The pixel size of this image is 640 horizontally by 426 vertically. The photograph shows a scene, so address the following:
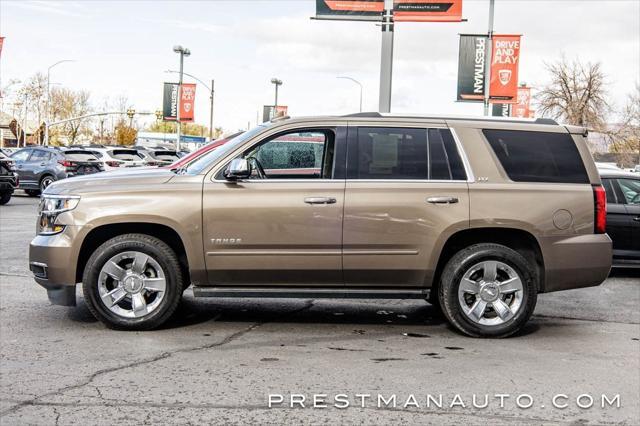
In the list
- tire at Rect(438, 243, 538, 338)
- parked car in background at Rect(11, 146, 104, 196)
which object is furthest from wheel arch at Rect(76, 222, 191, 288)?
parked car in background at Rect(11, 146, 104, 196)

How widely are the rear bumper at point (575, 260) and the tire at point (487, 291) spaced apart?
20cm

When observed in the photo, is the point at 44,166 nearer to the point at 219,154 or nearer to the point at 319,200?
the point at 219,154

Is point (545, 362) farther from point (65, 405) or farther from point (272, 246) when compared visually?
point (65, 405)

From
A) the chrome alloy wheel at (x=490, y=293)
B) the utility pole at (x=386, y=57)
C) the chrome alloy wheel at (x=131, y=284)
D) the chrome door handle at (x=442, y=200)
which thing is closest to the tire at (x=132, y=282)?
the chrome alloy wheel at (x=131, y=284)

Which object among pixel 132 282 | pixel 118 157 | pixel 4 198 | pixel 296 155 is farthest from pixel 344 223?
pixel 118 157

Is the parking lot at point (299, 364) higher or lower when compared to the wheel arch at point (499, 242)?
lower

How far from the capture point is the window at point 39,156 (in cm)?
2742

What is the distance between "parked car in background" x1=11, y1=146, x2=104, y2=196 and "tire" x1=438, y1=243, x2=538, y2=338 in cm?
2224

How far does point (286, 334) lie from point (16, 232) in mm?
9919

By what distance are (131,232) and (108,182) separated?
0.48 meters

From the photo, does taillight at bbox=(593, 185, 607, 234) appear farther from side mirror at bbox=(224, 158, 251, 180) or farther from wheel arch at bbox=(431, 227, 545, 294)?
side mirror at bbox=(224, 158, 251, 180)

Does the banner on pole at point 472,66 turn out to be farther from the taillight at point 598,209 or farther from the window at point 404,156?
the window at point 404,156

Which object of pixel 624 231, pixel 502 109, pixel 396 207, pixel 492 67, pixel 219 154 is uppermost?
pixel 492 67

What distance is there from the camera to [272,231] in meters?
6.82
